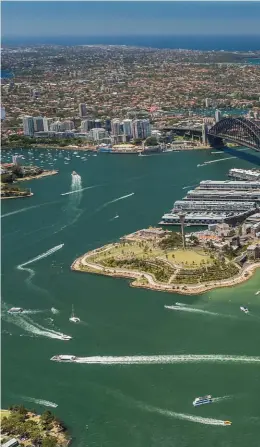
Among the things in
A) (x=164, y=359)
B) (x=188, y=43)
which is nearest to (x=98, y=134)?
(x=164, y=359)

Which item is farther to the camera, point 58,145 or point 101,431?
point 58,145

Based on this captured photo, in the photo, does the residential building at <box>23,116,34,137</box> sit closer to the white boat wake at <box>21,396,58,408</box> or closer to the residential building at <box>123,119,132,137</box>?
the residential building at <box>123,119,132,137</box>

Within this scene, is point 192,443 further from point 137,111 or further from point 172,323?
point 137,111

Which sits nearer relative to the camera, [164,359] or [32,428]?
[32,428]

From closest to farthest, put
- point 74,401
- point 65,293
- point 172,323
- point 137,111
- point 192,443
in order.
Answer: point 192,443, point 74,401, point 172,323, point 65,293, point 137,111

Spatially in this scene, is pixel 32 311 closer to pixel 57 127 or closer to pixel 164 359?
pixel 164 359

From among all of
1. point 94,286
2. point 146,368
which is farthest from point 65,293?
point 146,368

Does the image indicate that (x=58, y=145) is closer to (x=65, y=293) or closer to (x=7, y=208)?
(x=7, y=208)

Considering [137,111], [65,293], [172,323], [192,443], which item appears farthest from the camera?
[137,111]

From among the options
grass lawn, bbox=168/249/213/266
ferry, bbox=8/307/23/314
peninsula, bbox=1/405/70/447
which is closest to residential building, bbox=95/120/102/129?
grass lawn, bbox=168/249/213/266
